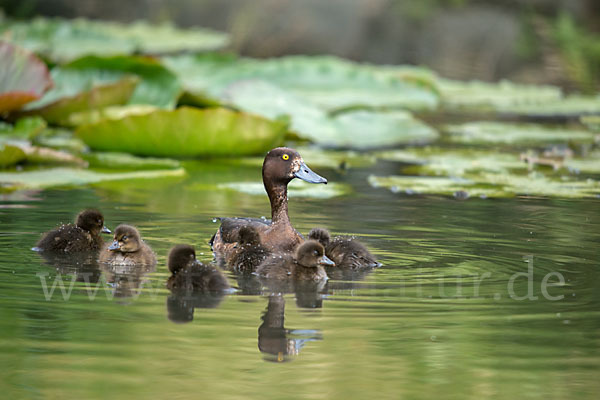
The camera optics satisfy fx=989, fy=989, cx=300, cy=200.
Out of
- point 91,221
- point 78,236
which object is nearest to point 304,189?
point 91,221

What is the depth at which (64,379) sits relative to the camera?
10.7 ft

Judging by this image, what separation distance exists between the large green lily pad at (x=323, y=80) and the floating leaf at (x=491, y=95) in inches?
37.2

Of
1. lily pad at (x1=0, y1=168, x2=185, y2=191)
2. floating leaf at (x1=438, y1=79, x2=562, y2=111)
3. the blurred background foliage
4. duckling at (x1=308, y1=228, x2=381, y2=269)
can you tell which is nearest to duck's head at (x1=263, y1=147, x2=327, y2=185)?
duckling at (x1=308, y1=228, x2=381, y2=269)

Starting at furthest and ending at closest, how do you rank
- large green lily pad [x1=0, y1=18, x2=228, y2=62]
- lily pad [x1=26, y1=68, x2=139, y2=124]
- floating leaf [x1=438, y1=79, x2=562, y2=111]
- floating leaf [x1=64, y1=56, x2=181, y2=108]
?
floating leaf [x1=438, y1=79, x2=562, y2=111] < large green lily pad [x1=0, y1=18, x2=228, y2=62] < floating leaf [x1=64, y1=56, x2=181, y2=108] < lily pad [x1=26, y1=68, x2=139, y2=124]

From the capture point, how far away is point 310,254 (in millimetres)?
4891

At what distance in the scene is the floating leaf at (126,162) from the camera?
26.7 ft

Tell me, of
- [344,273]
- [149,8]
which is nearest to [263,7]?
[149,8]

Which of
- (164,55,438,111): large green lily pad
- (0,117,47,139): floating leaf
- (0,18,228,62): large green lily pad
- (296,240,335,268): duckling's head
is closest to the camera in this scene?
(296,240,335,268): duckling's head

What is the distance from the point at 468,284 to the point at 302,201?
8.94 feet

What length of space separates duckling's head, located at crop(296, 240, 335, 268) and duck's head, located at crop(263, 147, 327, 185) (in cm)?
70

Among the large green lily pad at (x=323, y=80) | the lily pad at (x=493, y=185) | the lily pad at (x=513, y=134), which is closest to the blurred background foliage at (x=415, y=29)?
the large green lily pad at (x=323, y=80)

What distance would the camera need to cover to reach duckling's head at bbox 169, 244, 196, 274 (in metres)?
4.65

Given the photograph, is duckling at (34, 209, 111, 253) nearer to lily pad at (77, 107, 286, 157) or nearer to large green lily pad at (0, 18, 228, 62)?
lily pad at (77, 107, 286, 157)

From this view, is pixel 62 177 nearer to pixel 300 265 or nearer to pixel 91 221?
pixel 91 221
